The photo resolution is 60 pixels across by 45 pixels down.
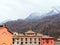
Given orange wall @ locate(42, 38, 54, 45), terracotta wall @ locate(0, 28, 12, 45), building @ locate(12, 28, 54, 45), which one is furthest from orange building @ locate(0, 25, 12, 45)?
orange wall @ locate(42, 38, 54, 45)

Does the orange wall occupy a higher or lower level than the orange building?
lower

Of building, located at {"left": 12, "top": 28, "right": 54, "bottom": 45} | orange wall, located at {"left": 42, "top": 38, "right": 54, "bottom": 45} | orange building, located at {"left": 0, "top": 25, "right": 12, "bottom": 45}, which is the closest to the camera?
orange building, located at {"left": 0, "top": 25, "right": 12, "bottom": 45}

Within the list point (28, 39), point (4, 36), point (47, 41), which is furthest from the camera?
point (47, 41)

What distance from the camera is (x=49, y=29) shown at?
7830 inches

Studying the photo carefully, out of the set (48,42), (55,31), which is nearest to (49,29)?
(55,31)

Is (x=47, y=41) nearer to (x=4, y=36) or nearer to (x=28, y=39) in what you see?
(x=28, y=39)

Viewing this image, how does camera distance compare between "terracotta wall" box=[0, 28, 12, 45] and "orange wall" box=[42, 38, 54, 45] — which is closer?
"terracotta wall" box=[0, 28, 12, 45]

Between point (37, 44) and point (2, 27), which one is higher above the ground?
point (2, 27)

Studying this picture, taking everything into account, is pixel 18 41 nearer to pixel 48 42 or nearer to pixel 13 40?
pixel 13 40

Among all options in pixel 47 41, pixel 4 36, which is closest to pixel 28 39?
pixel 47 41

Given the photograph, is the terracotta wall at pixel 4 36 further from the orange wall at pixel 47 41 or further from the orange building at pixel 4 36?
the orange wall at pixel 47 41

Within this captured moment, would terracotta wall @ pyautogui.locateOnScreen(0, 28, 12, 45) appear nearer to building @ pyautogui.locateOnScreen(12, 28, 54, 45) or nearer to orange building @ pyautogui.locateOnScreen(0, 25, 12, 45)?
orange building @ pyautogui.locateOnScreen(0, 25, 12, 45)

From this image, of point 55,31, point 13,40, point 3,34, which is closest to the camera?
point 3,34

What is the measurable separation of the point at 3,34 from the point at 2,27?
2.22m
